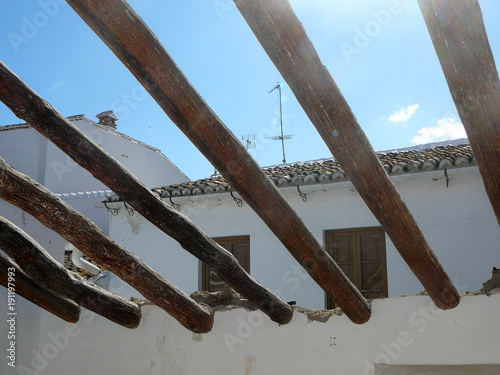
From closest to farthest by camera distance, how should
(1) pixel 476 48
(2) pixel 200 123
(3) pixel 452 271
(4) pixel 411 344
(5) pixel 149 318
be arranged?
(1) pixel 476 48 < (2) pixel 200 123 < (4) pixel 411 344 < (5) pixel 149 318 < (3) pixel 452 271

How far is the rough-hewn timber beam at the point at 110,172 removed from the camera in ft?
8.46

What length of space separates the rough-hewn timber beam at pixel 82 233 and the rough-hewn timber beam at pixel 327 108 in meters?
1.59

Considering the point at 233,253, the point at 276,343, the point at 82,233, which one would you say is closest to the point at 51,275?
the point at 82,233

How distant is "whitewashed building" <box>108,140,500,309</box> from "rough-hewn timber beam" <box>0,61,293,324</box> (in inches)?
150

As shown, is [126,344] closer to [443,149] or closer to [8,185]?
[8,185]

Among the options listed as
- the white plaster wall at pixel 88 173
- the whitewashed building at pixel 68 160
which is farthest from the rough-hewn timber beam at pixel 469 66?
the white plaster wall at pixel 88 173

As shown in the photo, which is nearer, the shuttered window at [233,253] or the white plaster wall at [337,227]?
the white plaster wall at [337,227]

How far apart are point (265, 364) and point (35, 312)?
2066 millimetres

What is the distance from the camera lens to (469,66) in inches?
78.8

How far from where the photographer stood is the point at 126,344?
4.70 metres

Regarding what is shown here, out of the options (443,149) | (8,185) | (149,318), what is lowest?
(149,318)

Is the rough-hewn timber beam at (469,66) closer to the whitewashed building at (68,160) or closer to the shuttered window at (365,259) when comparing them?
the shuttered window at (365,259)

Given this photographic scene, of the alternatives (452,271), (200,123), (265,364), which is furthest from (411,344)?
(452,271)

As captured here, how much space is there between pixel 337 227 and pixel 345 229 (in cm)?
11
